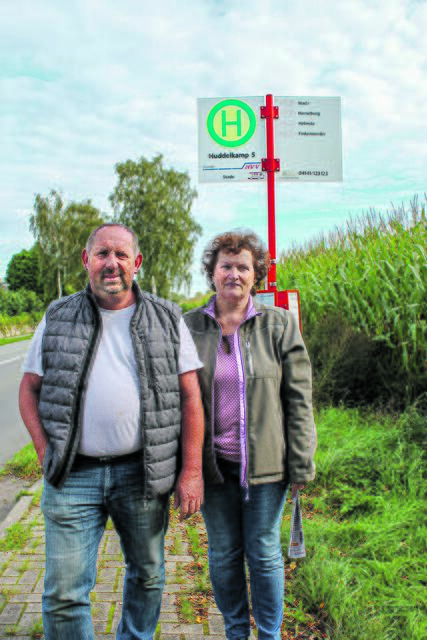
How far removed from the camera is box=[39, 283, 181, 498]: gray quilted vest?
2139 millimetres

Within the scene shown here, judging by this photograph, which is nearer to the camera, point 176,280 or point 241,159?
point 241,159

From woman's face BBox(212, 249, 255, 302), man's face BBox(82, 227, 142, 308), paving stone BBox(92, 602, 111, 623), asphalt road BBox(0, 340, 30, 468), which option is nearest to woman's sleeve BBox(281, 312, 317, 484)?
woman's face BBox(212, 249, 255, 302)

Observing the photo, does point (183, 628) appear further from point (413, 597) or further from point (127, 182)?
point (127, 182)

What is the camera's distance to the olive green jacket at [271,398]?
2379 mm

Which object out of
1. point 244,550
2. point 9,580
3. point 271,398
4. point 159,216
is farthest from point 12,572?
point 159,216

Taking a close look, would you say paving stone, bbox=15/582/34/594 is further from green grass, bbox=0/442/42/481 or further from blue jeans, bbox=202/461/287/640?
green grass, bbox=0/442/42/481

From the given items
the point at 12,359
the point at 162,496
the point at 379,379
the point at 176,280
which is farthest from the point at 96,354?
the point at 176,280

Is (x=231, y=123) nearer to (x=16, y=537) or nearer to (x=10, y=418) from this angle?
(x=16, y=537)

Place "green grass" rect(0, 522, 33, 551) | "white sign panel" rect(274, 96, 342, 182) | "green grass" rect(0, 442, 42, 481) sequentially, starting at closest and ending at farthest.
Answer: "green grass" rect(0, 522, 33, 551) < "white sign panel" rect(274, 96, 342, 182) < "green grass" rect(0, 442, 42, 481)

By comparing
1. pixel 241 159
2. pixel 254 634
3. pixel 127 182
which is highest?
pixel 127 182

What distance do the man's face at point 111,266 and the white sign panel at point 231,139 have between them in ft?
6.88

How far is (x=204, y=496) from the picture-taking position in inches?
98.7

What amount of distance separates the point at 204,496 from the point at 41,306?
49534 millimetres

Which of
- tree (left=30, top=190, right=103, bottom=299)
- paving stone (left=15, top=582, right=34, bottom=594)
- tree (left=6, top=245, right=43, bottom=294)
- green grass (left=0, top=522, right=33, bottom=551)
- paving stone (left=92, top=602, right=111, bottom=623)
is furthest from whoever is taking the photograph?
tree (left=6, top=245, right=43, bottom=294)
